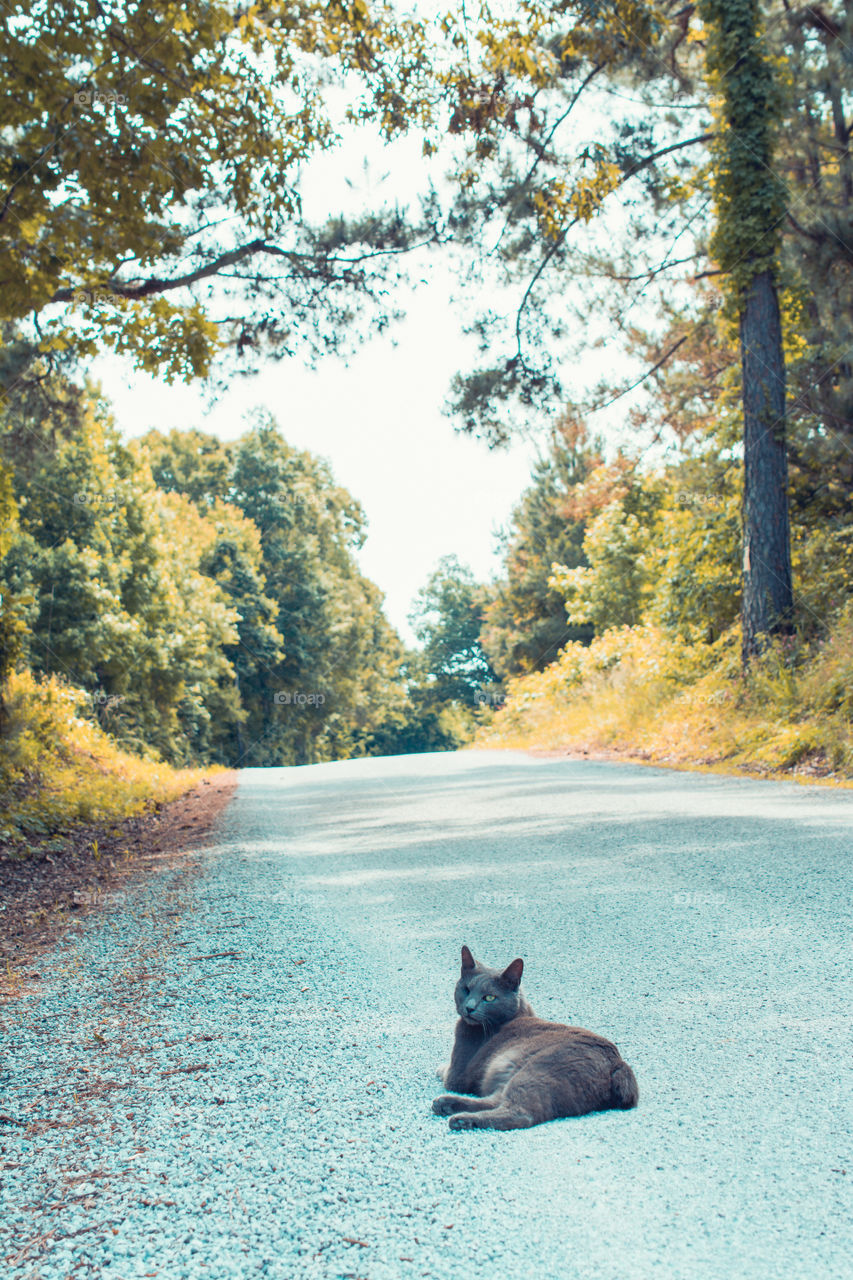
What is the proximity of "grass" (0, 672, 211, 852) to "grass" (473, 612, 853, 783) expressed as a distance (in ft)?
23.1

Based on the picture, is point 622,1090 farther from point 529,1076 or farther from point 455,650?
point 455,650

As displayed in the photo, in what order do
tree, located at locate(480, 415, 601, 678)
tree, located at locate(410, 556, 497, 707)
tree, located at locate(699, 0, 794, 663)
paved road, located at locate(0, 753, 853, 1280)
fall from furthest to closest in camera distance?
tree, located at locate(410, 556, 497, 707) < tree, located at locate(480, 415, 601, 678) < tree, located at locate(699, 0, 794, 663) < paved road, located at locate(0, 753, 853, 1280)

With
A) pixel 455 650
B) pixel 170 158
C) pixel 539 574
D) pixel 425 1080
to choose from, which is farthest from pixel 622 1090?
pixel 455 650

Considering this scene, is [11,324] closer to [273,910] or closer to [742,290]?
[273,910]

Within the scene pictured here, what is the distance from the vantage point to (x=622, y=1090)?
259cm

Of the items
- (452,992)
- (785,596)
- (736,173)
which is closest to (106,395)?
(736,173)

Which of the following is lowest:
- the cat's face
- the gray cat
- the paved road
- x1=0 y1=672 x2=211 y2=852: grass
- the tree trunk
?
the paved road

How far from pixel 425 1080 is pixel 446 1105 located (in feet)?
0.89

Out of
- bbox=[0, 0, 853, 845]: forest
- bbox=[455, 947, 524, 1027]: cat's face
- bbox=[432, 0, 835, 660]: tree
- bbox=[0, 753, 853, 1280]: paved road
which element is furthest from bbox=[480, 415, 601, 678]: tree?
bbox=[455, 947, 524, 1027]: cat's face

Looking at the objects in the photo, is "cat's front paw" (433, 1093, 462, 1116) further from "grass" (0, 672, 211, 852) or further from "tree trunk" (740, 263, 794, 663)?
"tree trunk" (740, 263, 794, 663)

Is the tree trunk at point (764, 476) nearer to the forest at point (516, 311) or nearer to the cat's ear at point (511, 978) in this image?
the forest at point (516, 311)

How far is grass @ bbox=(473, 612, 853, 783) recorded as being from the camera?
10.4 m

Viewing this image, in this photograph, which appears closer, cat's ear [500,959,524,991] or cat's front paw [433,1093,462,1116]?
cat's front paw [433,1093,462,1116]

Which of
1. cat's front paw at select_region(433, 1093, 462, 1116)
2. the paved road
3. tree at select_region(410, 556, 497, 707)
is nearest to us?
the paved road
